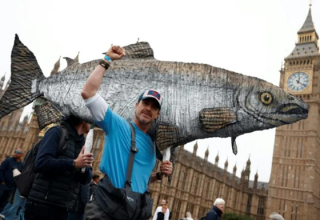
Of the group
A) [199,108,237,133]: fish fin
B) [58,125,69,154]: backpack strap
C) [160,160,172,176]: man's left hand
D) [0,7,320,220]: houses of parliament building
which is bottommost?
[160,160,172,176]: man's left hand

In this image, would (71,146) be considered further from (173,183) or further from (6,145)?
(6,145)

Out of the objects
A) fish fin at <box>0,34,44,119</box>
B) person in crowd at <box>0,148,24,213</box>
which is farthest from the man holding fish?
person in crowd at <box>0,148,24,213</box>

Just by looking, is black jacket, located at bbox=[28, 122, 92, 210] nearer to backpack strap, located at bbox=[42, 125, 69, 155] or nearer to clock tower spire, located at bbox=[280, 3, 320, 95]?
backpack strap, located at bbox=[42, 125, 69, 155]

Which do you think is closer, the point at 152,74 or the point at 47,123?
the point at 152,74

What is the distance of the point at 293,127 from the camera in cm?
4450

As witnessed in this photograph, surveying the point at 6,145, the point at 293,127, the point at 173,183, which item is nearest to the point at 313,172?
the point at 293,127

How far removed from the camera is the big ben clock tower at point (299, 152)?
40.2m

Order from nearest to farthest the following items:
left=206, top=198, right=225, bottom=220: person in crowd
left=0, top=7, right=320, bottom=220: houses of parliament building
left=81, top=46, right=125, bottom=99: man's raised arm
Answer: left=81, top=46, right=125, bottom=99: man's raised arm < left=206, top=198, right=225, bottom=220: person in crowd < left=0, top=7, right=320, bottom=220: houses of parliament building

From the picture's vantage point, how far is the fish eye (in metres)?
2.62

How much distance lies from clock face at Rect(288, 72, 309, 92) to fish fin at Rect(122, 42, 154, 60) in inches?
1747

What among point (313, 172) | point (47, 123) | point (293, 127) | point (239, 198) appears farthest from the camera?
point (239, 198)

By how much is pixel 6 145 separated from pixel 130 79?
5412 centimetres

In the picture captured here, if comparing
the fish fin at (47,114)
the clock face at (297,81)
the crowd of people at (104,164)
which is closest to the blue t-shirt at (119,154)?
the crowd of people at (104,164)

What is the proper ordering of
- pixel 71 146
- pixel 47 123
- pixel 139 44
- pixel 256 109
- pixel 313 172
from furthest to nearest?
pixel 313 172
pixel 139 44
pixel 47 123
pixel 71 146
pixel 256 109
